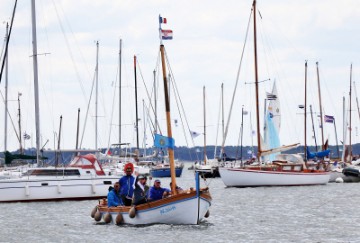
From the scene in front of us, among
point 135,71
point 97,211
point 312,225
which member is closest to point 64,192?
point 97,211

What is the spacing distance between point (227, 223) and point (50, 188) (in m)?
15.6

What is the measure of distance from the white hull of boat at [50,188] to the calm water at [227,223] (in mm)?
605

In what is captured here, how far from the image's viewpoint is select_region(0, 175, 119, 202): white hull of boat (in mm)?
51188

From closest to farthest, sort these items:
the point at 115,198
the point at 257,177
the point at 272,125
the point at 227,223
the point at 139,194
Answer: the point at 139,194 → the point at 115,198 → the point at 227,223 → the point at 257,177 → the point at 272,125

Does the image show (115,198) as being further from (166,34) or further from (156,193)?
(166,34)

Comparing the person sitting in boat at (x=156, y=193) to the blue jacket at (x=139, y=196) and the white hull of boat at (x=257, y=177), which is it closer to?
the blue jacket at (x=139, y=196)

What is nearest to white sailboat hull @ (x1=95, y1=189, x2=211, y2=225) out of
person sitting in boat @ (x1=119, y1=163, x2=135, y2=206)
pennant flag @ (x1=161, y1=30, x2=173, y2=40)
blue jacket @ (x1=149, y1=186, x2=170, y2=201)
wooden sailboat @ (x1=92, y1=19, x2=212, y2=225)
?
wooden sailboat @ (x1=92, y1=19, x2=212, y2=225)

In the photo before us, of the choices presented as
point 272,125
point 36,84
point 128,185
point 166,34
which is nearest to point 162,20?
point 166,34

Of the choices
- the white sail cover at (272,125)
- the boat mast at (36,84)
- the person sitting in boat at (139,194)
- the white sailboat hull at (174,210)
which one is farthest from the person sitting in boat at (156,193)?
the white sail cover at (272,125)

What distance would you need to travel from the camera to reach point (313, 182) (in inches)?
2783

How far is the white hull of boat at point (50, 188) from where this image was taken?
2015 inches

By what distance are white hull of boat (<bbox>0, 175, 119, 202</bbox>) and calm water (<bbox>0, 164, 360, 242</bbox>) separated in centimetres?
61

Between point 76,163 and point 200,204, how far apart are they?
19546mm

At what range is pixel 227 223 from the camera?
3944 cm
